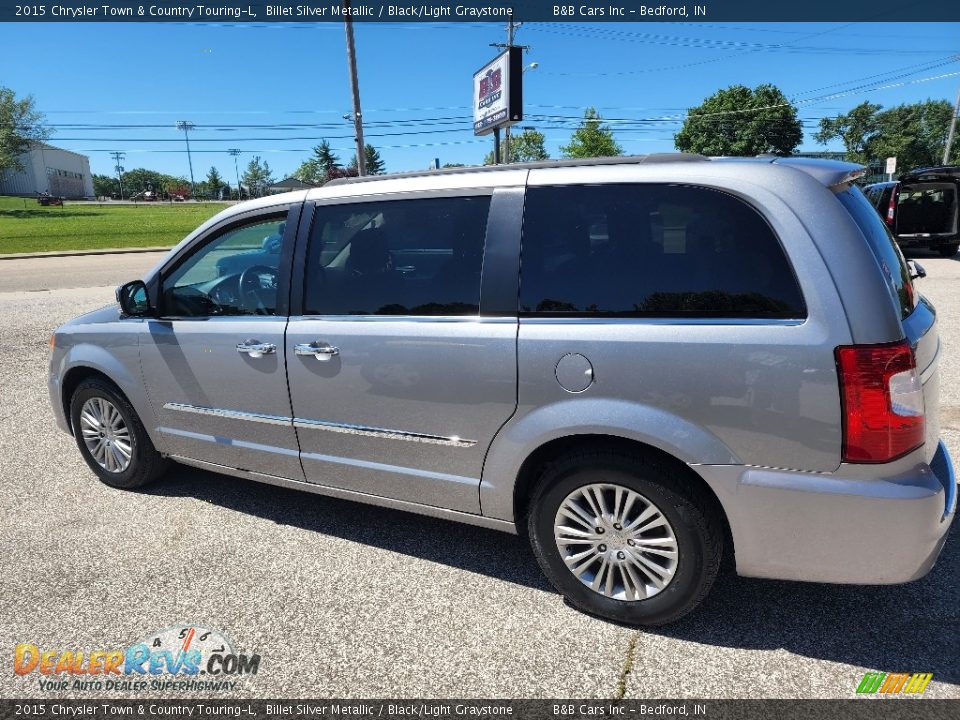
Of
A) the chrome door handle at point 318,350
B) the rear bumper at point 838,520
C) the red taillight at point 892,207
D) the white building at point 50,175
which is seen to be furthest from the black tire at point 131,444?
the white building at point 50,175

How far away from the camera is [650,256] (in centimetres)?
244

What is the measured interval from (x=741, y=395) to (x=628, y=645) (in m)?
1.09

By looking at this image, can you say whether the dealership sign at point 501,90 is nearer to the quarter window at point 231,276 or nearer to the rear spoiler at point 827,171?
the quarter window at point 231,276

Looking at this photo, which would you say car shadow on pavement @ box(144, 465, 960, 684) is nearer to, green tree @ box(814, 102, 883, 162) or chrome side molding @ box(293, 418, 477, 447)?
chrome side molding @ box(293, 418, 477, 447)

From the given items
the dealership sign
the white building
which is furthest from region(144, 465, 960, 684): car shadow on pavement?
the white building

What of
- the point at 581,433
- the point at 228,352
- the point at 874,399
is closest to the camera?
the point at 874,399

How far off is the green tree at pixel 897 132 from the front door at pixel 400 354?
337 ft

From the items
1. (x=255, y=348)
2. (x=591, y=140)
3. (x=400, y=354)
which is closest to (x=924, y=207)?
(x=400, y=354)

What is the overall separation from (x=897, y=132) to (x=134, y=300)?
11234 cm

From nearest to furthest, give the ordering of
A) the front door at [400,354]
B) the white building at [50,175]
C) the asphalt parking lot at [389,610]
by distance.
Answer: the asphalt parking lot at [389,610] → the front door at [400,354] → the white building at [50,175]

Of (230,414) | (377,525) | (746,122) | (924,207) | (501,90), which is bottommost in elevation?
(377,525)

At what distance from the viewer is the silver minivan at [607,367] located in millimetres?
2152

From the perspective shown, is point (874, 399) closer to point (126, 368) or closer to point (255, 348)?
point (255, 348)

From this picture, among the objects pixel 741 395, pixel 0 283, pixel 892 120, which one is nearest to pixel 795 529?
pixel 741 395
